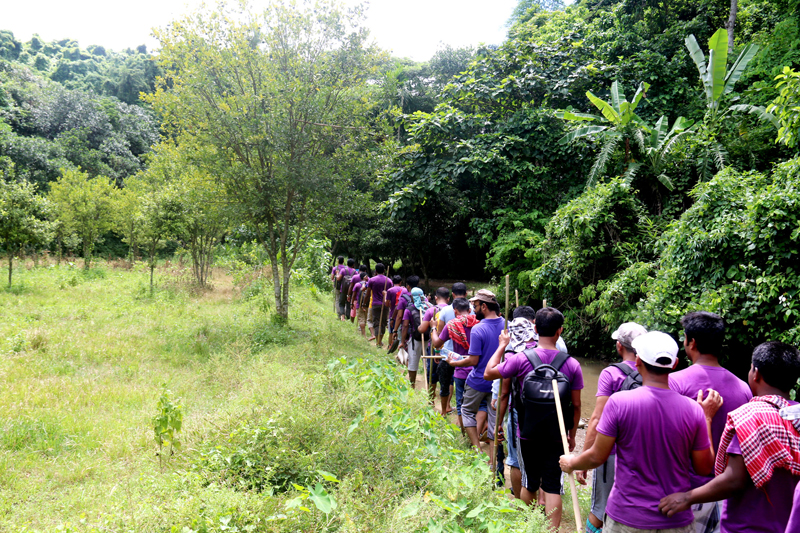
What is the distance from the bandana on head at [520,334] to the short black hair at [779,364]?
179 centimetres

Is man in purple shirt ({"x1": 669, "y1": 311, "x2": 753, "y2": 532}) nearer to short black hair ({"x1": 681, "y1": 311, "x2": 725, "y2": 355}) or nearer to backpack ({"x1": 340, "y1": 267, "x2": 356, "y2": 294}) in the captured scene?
short black hair ({"x1": 681, "y1": 311, "x2": 725, "y2": 355})

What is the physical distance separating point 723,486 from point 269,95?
965 cm

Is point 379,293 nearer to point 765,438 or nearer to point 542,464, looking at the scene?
point 542,464

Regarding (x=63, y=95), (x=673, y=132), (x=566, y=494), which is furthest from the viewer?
(x=63, y=95)

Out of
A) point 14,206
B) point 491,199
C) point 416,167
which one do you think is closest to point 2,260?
point 14,206

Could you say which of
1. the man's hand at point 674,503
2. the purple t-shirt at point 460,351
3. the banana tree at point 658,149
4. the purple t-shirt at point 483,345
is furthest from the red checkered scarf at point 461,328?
the banana tree at point 658,149

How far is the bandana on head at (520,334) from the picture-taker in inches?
156

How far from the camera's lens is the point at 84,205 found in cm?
2464

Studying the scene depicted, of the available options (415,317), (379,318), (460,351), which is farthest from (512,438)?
(379,318)

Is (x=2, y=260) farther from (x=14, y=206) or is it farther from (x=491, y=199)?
(x=491, y=199)

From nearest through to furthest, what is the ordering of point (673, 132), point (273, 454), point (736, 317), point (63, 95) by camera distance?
1. point (273, 454)
2. point (736, 317)
3. point (673, 132)
4. point (63, 95)

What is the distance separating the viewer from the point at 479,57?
14.0 meters

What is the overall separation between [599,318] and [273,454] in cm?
867

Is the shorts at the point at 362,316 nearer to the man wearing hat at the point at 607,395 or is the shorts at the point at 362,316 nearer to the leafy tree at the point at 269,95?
the leafy tree at the point at 269,95
